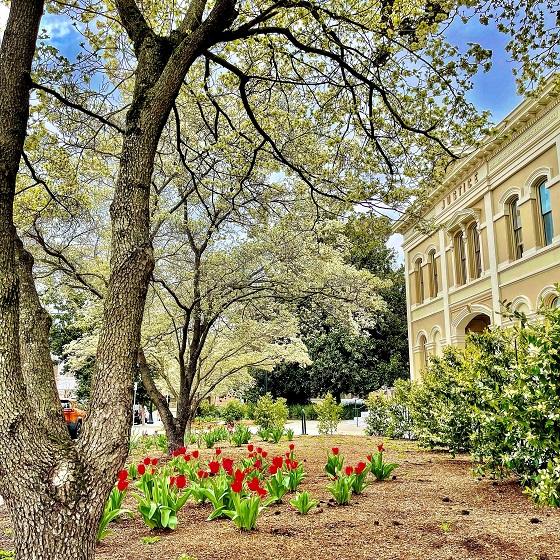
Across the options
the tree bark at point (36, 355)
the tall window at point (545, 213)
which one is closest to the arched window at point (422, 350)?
the tall window at point (545, 213)

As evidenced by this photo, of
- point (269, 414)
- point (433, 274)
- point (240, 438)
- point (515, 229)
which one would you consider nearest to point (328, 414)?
point (269, 414)

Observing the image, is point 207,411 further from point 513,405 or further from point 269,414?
point 513,405

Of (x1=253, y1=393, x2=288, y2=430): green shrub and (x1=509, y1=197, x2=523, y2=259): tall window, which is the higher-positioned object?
(x1=509, y1=197, x2=523, y2=259): tall window

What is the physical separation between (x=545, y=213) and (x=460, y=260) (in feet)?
21.2

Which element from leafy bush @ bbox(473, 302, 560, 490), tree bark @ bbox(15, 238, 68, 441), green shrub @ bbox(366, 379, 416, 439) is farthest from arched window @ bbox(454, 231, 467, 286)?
tree bark @ bbox(15, 238, 68, 441)

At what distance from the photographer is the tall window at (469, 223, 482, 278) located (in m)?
21.2

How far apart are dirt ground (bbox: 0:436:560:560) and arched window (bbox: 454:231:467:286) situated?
16118mm

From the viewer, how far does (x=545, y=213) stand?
53.7 ft

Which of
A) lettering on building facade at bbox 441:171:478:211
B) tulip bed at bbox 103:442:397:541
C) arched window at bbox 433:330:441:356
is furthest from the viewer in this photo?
arched window at bbox 433:330:441:356

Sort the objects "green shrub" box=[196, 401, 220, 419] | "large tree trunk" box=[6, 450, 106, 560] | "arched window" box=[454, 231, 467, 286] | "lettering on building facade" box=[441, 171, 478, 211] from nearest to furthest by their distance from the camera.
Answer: "large tree trunk" box=[6, 450, 106, 560] → "lettering on building facade" box=[441, 171, 478, 211] → "arched window" box=[454, 231, 467, 286] → "green shrub" box=[196, 401, 220, 419]

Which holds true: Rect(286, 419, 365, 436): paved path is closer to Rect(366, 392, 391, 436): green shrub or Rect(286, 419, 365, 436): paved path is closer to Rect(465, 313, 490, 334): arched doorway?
Rect(366, 392, 391, 436): green shrub

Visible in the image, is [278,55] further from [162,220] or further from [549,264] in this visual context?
[549,264]

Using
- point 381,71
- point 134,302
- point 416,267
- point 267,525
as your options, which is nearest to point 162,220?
point 381,71

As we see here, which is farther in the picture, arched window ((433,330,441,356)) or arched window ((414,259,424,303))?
arched window ((414,259,424,303))
